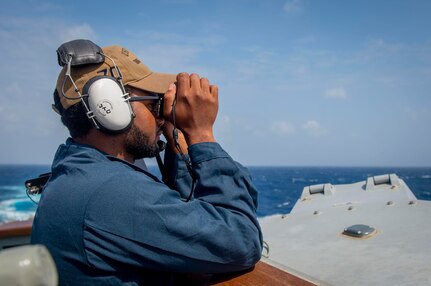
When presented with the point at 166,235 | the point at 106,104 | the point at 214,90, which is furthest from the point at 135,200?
the point at 214,90

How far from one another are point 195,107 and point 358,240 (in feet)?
3.81

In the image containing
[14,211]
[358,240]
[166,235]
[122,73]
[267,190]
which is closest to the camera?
[166,235]

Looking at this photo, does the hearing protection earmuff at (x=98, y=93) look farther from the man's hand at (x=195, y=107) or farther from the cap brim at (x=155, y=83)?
the man's hand at (x=195, y=107)

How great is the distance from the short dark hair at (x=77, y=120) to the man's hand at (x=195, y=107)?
0.34m

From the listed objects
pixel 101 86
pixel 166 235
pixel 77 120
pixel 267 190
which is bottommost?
pixel 267 190

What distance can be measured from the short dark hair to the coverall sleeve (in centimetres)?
37

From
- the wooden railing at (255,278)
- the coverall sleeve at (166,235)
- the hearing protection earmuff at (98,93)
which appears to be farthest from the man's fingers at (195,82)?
the wooden railing at (255,278)

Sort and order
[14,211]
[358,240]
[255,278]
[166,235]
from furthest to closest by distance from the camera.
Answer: [14,211]
[358,240]
[255,278]
[166,235]

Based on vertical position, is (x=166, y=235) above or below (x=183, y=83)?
below

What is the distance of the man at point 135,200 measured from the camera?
1.27 meters

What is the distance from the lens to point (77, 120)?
1.58 meters

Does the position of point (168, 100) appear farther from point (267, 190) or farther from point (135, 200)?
point (267, 190)

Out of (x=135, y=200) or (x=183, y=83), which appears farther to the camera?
(x=183, y=83)

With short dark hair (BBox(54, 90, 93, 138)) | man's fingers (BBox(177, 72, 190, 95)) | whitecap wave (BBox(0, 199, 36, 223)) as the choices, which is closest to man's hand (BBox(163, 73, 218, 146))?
man's fingers (BBox(177, 72, 190, 95))
